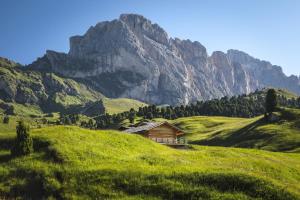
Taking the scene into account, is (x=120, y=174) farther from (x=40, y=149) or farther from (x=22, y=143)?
(x=22, y=143)

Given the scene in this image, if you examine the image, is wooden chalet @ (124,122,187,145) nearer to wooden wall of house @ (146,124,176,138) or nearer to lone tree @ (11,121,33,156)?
wooden wall of house @ (146,124,176,138)

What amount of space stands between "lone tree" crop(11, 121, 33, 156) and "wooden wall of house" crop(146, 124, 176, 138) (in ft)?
151

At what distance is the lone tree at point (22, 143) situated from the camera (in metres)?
47.5

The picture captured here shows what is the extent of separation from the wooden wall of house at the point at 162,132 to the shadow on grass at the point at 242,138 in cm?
4341

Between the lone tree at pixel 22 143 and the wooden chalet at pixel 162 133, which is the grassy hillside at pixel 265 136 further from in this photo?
the lone tree at pixel 22 143

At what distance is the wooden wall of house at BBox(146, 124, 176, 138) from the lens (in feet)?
303

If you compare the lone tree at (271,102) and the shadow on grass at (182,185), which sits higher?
the lone tree at (271,102)

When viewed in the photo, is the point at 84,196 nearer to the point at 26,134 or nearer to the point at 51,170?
the point at 51,170

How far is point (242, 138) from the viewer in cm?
14150

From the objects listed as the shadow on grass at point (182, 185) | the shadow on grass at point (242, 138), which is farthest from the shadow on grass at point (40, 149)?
the shadow on grass at point (242, 138)

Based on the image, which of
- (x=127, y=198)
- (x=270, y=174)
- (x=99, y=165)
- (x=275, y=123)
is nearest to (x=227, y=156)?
(x=270, y=174)

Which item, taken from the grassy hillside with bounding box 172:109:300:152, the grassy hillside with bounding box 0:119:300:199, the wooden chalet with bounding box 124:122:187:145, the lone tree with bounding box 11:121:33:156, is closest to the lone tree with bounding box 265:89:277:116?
the grassy hillside with bounding box 172:109:300:152

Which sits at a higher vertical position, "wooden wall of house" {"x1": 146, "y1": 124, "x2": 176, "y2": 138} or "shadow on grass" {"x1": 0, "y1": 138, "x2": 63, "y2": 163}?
"wooden wall of house" {"x1": 146, "y1": 124, "x2": 176, "y2": 138}

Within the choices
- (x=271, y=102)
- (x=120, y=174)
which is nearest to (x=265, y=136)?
(x=271, y=102)
